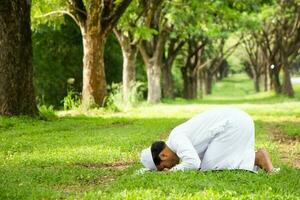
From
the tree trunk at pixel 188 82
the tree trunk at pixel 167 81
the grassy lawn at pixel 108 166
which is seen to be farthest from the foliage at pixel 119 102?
the tree trunk at pixel 188 82

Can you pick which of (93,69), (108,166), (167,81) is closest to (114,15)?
(93,69)

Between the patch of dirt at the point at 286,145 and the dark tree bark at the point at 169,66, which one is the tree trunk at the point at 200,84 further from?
the patch of dirt at the point at 286,145

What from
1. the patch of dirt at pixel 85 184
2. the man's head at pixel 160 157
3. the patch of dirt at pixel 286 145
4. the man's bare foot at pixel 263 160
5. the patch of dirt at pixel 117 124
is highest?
the man's head at pixel 160 157

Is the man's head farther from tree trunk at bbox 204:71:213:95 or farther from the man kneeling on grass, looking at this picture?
tree trunk at bbox 204:71:213:95

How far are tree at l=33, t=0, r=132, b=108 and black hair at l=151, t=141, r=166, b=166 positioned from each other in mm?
14621

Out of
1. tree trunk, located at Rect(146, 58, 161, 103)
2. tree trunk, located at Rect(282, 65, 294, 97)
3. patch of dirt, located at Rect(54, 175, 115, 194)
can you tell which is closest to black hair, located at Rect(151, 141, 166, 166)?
patch of dirt, located at Rect(54, 175, 115, 194)

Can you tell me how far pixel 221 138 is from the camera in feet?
28.4

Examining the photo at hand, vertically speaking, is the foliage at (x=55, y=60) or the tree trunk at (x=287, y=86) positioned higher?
the foliage at (x=55, y=60)

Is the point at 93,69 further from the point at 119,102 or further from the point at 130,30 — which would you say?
the point at 130,30

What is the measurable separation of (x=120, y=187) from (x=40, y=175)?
82.5 inches

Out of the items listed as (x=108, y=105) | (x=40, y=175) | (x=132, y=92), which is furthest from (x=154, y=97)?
(x=40, y=175)

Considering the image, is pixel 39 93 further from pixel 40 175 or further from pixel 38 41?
pixel 40 175

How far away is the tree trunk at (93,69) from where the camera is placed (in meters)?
23.7

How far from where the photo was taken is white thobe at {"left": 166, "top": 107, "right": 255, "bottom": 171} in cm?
866
